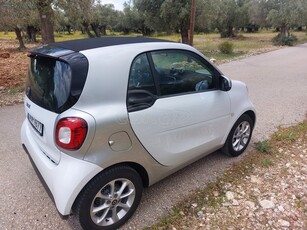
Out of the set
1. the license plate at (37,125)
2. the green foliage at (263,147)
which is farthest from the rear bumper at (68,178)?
the green foliage at (263,147)

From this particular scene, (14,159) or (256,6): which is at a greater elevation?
(256,6)

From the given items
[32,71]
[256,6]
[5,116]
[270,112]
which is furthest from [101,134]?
[256,6]

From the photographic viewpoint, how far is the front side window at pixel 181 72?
7.71 feet

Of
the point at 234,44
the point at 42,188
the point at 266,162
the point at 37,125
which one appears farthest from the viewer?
the point at 234,44

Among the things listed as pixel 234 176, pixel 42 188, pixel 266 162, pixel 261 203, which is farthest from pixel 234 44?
pixel 42 188

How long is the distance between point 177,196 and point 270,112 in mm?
3604

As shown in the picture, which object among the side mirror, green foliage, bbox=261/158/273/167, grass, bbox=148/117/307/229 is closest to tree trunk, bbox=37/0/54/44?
the side mirror

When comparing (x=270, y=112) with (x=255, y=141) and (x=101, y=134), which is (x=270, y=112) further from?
(x=101, y=134)

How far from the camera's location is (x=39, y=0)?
8.99 metres

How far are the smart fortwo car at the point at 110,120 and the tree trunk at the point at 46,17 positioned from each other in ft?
28.0

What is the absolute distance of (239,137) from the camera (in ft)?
11.1

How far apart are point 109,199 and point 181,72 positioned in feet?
5.12

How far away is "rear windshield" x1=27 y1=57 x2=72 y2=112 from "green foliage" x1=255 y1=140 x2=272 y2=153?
9.76 feet

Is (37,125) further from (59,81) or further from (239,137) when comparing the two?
(239,137)
